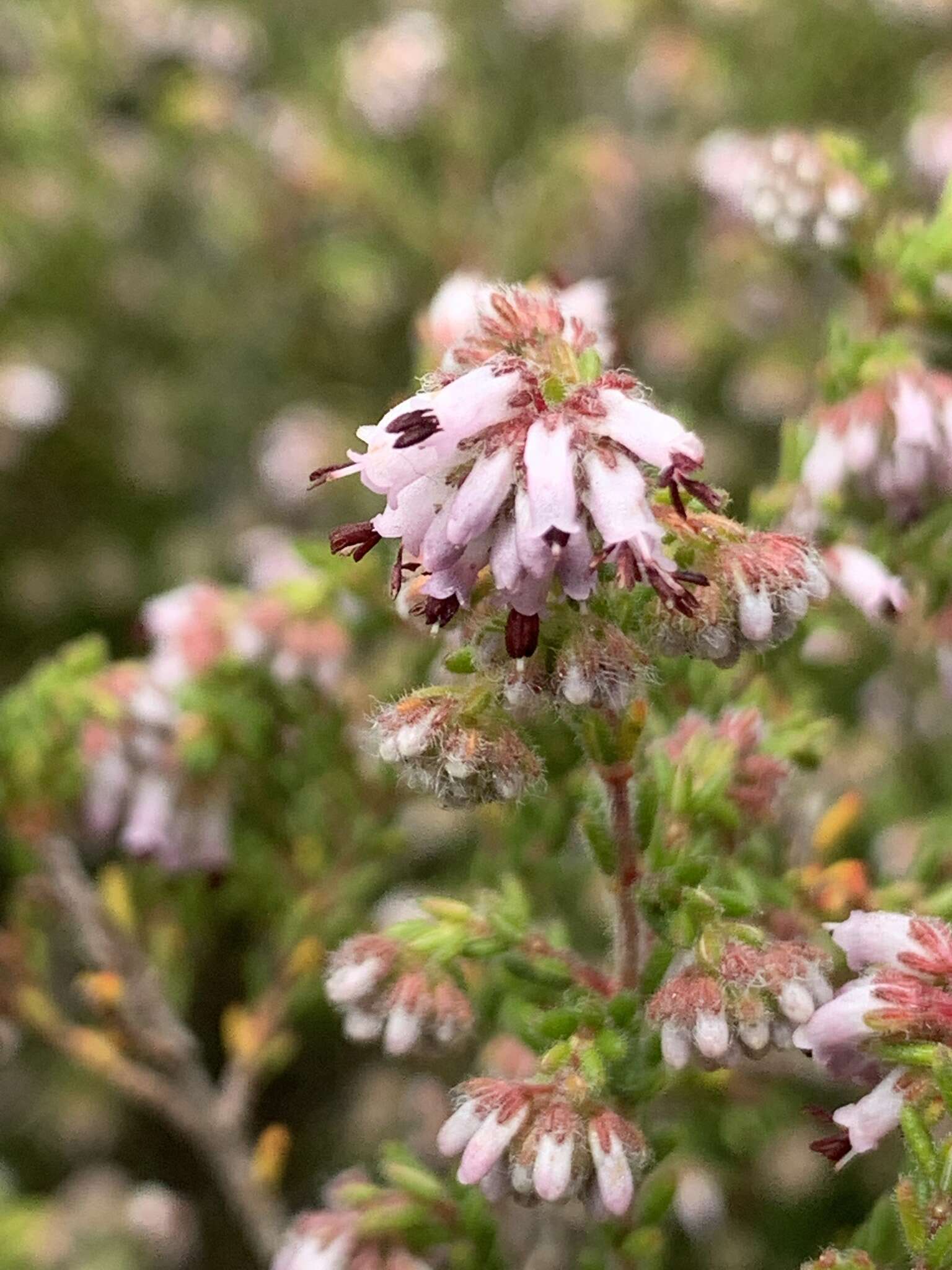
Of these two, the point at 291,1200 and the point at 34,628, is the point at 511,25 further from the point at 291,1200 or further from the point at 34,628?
the point at 291,1200

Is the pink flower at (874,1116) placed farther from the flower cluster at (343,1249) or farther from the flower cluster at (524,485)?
the flower cluster at (343,1249)

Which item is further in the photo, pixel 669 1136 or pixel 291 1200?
pixel 291 1200

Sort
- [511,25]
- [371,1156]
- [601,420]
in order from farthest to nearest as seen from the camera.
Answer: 1. [511,25]
2. [371,1156]
3. [601,420]

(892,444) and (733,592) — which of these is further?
(892,444)

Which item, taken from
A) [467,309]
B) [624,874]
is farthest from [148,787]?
[624,874]

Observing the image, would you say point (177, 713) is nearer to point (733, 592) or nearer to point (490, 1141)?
point (490, 1141)

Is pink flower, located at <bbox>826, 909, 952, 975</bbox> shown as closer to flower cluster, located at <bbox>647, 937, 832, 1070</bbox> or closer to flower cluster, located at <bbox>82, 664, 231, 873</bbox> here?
flower cluster, located at <bbox>647, 937, 832, 1070</bbox>

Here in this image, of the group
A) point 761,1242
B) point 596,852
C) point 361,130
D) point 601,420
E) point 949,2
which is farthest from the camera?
point 361,130

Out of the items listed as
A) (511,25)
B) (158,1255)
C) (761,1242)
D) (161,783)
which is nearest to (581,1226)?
(161,783)
